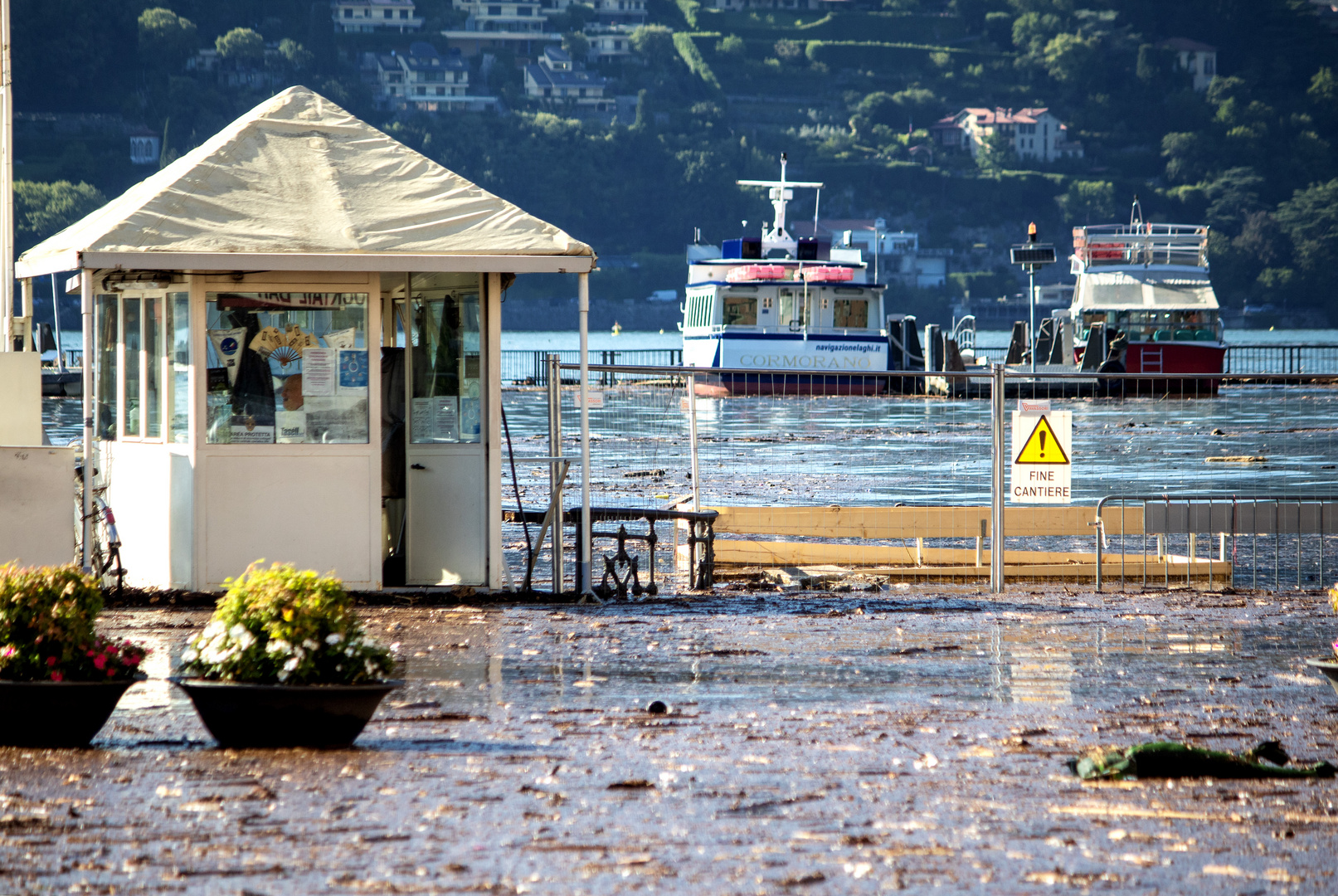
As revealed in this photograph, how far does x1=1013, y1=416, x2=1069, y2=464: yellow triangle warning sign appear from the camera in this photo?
39.4ft

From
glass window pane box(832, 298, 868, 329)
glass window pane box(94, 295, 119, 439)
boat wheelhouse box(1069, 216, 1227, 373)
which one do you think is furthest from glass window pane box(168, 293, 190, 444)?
boat wheelhouse box(1069, 216, 1227, 373)

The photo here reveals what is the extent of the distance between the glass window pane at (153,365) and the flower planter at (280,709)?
478 centimetres

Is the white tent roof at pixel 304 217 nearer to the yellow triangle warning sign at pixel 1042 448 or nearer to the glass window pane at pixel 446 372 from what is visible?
→ the glass window pane at pixel 446 372

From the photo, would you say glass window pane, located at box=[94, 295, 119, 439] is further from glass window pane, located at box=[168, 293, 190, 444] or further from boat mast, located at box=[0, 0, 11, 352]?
boat mast, located at box=[0, 0, 11, 352]

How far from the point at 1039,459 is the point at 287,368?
216 inches

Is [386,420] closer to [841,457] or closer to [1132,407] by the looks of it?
[841,457]

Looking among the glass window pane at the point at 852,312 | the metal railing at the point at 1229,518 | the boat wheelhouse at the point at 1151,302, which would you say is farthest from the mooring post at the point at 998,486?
the boat wheelhouse at the point at 1151,302

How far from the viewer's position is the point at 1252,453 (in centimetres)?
2923

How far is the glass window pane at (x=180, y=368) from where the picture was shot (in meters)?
10.6

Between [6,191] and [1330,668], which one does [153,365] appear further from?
[1330,668]

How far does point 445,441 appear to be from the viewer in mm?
11250

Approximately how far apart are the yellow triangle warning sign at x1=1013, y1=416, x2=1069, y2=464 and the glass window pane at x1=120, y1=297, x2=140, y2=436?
6327 millimetres

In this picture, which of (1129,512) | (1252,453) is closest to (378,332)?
(1129,512)

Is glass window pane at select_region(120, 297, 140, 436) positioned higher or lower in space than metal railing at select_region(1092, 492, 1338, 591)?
higher
